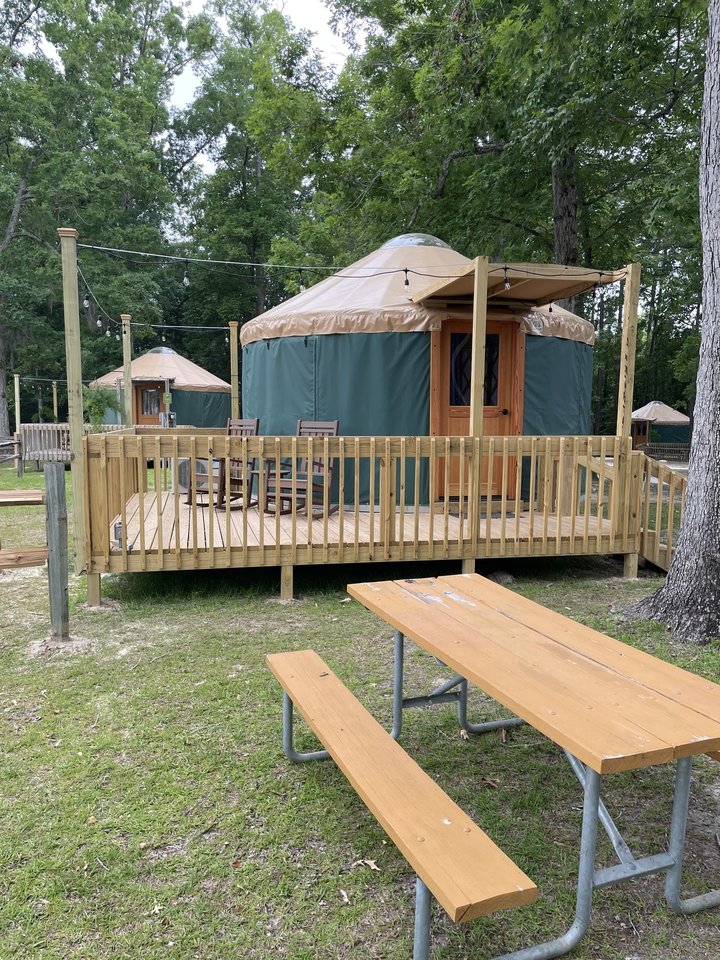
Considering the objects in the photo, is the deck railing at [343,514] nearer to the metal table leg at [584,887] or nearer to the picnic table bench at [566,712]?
the picnic table bench at [566,712]

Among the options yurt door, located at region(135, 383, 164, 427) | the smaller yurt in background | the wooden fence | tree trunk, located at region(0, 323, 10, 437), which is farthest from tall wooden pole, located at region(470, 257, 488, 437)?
tree trunk, located at region(0, 323, 10, 437)

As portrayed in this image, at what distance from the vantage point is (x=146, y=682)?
350 centimetres

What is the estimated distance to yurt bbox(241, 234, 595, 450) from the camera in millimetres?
6797

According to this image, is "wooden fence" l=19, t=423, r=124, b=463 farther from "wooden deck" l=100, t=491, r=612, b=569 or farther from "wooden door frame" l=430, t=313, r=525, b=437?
"wooden door frame" l=430, t=313, r=525, b=437

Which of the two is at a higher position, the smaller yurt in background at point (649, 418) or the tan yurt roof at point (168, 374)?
the tan yurt roof at point (168, 374)

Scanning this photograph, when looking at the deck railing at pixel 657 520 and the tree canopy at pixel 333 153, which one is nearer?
the deck railing at pixel 657 520

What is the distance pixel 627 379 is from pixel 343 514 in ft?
8.63

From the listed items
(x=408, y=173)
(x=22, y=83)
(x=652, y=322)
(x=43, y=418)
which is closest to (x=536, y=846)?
(x=408, y=173)

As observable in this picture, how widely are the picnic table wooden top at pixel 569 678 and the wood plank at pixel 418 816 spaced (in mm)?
296

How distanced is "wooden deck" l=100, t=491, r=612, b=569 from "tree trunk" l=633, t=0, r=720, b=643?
1.23 meters

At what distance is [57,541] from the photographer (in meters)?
3.88

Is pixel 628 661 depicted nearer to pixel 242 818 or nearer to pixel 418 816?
pixel 418 816

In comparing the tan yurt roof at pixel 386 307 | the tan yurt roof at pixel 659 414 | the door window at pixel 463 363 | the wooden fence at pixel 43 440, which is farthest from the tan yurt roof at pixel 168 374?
the tan yurt roof at pixel 659 414

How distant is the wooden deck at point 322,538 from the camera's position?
4.76 m
